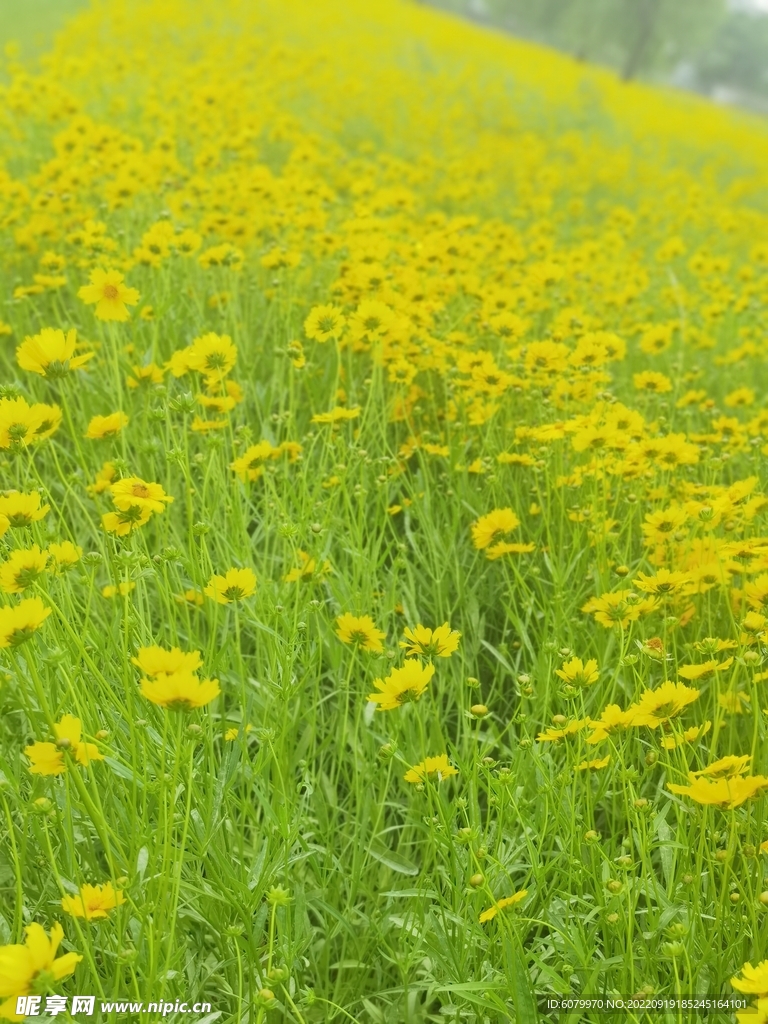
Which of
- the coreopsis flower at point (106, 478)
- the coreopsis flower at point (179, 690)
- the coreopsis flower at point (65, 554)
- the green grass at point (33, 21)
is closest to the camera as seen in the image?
the coreopsis flower at point (179, 690)

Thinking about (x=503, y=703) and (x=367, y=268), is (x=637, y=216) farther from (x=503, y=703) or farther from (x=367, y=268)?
(x=503, y=703)

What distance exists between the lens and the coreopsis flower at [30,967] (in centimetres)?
89

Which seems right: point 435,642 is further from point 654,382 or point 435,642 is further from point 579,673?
point 654,382

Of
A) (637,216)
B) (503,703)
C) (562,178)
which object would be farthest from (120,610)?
(562,178)

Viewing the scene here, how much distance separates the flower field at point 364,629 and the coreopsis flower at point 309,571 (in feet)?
0.06

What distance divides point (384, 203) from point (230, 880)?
2.54 metres

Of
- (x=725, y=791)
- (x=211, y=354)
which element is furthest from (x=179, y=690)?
(x=211, y=354)

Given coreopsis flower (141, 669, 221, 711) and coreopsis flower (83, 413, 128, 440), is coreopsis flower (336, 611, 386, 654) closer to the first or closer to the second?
coreopsis flower (141, 669, 221, 711)

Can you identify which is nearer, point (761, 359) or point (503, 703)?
point (503, 703)

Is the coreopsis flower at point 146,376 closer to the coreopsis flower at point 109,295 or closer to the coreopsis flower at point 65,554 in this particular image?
the coreopsis flower at point 109,295

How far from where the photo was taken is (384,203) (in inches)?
130

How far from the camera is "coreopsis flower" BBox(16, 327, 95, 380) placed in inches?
62.3

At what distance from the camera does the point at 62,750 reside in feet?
3.54

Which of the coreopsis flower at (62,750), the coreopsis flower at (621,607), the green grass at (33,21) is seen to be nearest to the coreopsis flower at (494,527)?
the coreopsis flower at (621,607)
